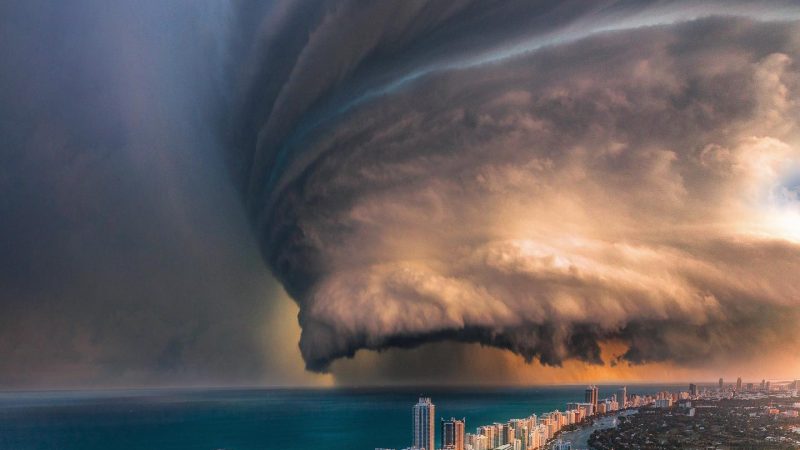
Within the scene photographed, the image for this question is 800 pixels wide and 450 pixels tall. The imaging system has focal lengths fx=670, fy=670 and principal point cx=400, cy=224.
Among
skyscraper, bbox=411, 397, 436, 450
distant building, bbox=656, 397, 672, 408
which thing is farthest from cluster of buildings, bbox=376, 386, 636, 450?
distant building, bbox=656, 397, 672, 408

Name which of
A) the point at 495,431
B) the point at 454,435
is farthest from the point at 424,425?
the point at 495,431

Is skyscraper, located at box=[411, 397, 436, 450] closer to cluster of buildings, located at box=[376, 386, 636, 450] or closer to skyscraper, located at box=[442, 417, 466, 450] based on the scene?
cluster of buildings, located at box=[376, 386, 636, 450]

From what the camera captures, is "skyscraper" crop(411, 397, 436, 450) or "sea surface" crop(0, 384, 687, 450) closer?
"skyscraper" crop(411, 397, 436, 450)

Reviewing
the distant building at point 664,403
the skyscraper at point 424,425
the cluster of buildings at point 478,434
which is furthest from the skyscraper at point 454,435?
the distant building at point 664,403

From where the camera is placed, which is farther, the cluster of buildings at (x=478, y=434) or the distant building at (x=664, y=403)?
the distant building at (x=664, y=403)

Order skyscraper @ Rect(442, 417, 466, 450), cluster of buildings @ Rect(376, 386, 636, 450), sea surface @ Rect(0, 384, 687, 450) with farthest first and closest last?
sea surface @ Rect(0, 384, 687, 450)
cluster of buildings @ Rect(376, 386, 636, 450)
skyscraper @ Rect(442, 417, 466, 450)

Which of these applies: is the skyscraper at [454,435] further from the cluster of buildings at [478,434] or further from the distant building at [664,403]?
the distant building at [664,403]

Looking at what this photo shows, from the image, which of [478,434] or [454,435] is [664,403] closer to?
[478,434]

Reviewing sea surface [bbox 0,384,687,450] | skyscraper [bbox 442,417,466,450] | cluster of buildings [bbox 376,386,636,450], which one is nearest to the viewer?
skyscraper [bbox 442,417,466,450]

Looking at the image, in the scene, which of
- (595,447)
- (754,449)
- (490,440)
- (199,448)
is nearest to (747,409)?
(595,447)

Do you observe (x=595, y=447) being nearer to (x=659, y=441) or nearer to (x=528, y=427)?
(x=659, y=441)

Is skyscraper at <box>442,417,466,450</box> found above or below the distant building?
below
